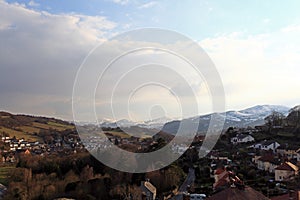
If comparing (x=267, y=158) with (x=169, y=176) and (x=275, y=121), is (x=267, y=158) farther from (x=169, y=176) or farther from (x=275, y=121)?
(x=275, y=121)

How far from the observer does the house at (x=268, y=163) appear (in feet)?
71.2

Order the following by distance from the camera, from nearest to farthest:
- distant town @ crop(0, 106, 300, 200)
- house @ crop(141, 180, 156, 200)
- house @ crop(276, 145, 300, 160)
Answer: house @ crop(141, 180, 156, 200) < distant town @ crop(0, 106, 300, 200) < house @ crop(276, 145, 300, 160)

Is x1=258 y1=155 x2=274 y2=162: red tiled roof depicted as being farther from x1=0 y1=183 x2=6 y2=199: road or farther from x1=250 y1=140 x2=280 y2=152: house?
x1=0 y1=183 x2=6 y2=199: road

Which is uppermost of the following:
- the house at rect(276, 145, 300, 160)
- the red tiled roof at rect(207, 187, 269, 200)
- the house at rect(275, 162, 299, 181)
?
the house at rect(276, 145, 300, 160)

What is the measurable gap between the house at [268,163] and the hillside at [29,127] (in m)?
32.3

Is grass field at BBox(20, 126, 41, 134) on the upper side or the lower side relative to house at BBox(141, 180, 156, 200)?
upper

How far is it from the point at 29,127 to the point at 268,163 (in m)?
40.1

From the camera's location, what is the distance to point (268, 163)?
72.9 feet

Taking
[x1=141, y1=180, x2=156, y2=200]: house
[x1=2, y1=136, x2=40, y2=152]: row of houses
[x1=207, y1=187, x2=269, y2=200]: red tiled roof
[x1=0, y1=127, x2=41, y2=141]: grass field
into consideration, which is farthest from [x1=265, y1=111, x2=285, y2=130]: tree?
[x1=0, y1=127, x2=41, y2=141]: grass field

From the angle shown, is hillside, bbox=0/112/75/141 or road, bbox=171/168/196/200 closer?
road, bbox=171/168/196/200

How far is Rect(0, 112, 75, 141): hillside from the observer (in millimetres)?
46656

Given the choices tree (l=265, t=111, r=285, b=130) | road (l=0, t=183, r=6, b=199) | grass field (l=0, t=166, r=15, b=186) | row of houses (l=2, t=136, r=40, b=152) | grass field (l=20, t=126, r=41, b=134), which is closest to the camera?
road (l=0, t=183, r=6, b=199)

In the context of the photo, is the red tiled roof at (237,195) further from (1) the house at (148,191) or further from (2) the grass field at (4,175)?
(2) the grass field at (4,175)

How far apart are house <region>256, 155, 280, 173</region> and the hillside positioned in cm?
3235
